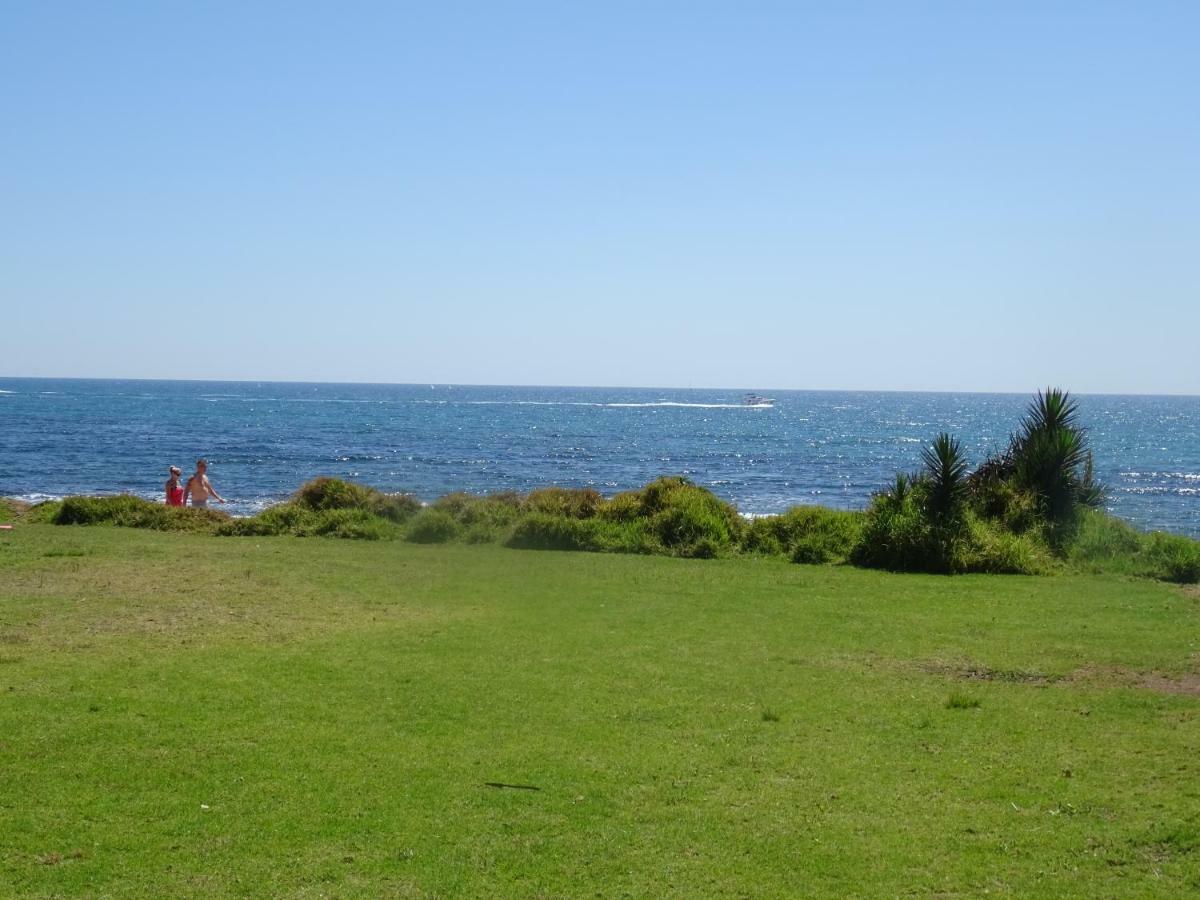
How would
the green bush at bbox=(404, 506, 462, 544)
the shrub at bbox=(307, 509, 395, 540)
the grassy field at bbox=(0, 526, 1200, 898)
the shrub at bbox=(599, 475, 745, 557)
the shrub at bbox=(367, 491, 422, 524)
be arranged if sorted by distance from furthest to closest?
the shrub at bbox=(367, 491, 422, 524) → the shrub at bbox=(307, 509, 395, 540) → the green bush at bbox=(404, 506, 462, 544) → the shrub at bbox=(599, 475, 745, 557) → the grassy field at bbox=(0, 526, 1200, 898)

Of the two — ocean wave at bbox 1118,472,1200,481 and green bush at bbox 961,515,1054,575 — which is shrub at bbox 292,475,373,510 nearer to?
green bush at bbox 961,515,1054,575

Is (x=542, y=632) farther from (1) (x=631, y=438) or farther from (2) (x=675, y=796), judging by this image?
(1) (x=631, y=438)

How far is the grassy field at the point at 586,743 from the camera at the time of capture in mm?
7062

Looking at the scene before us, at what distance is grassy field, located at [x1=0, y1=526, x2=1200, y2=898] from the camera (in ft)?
23.2

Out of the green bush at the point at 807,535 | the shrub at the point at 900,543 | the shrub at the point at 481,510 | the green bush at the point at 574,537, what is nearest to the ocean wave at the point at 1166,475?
the green bush at the point at 807,535

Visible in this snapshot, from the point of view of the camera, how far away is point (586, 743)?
31.3 feet

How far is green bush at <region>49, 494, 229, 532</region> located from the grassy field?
758cm

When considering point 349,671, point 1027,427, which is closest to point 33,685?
point 349,671

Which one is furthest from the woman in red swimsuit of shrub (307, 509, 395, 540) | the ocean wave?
the ocean wave

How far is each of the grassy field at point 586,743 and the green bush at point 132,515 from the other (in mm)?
7581

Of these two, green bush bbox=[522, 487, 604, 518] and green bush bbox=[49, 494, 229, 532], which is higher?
green bush bbox=[522, 487, 604, 518]

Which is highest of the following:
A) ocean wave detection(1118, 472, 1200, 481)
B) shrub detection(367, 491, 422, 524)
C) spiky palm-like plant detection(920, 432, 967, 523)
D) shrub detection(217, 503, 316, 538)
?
spiky palm-like plant detection(920, 432, 967, 523)

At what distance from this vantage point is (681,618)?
1533 centimetres

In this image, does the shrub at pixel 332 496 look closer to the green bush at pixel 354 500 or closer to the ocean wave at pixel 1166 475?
the green bush at pixel 354 500
